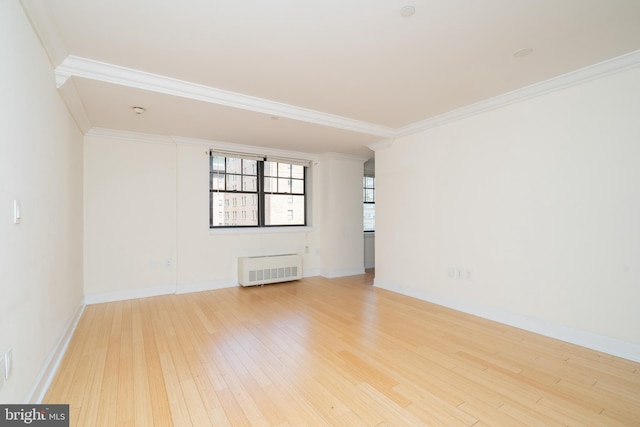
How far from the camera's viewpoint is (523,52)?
2.38 metres

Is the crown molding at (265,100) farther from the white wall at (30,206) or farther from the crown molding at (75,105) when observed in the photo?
the white wall at (30,206)

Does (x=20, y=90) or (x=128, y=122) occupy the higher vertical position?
(x=128, y=122)

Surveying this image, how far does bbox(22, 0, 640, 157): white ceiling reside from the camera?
190 centimetres

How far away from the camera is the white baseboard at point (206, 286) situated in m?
4.54

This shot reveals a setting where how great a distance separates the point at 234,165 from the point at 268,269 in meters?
1.94

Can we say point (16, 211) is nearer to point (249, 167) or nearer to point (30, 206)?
point (30, 206)

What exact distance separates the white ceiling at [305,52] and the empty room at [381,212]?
2 cm

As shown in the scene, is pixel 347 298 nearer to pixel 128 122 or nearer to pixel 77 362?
pixel 77 362

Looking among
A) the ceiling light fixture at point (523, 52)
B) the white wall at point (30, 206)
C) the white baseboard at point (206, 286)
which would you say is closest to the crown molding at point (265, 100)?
the white wall at point (30, 206)

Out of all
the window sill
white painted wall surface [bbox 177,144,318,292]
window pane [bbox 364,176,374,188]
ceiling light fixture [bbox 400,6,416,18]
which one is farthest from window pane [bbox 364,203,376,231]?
ceiling light fixture [bbox 400,6,416,18]

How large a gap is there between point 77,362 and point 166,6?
111 inches

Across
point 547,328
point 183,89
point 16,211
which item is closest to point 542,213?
point 547,328

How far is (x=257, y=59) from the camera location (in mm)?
2467

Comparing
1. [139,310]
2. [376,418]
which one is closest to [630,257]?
[376,418]
